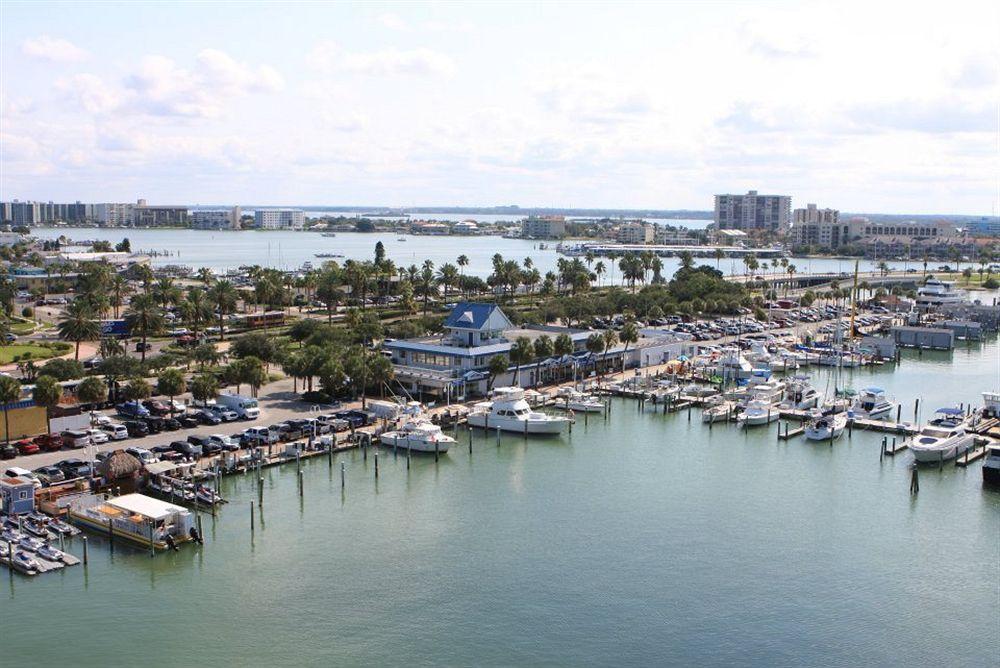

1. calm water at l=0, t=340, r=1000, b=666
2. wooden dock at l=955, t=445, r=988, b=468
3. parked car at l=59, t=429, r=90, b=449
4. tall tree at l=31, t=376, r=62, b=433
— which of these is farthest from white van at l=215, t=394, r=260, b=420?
wooden dock at l=955, t=445, r=988, b=468

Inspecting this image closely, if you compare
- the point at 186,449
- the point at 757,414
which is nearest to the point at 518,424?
the point at 757,414

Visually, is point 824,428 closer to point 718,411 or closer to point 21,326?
point 718,411

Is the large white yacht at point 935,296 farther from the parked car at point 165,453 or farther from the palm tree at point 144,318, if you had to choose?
the parked car at point 165,453

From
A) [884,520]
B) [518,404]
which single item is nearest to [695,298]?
[518,404]

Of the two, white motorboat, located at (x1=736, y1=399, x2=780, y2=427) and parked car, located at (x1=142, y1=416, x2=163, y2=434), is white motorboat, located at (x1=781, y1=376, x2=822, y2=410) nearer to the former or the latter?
white motorboat, located at (x1=736, y1=399, x2=780, y2=427)

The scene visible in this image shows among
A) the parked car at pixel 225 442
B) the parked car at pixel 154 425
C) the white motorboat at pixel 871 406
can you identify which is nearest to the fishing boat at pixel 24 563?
the parked car at pixel 225 442

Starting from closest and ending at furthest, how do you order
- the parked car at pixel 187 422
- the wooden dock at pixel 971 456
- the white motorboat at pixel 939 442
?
the white motorboat at pixel 939 442 → the parked car at pixel 187 422 → the wooden dock at pixel 971 456

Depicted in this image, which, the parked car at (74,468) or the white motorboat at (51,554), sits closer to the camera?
the white motorboat at (51,554)
